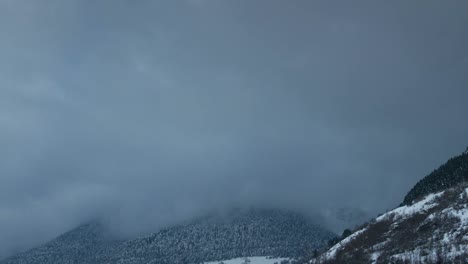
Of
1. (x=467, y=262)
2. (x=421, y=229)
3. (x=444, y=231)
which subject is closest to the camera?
(x=467, y=262)

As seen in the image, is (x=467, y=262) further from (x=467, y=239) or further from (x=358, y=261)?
(x=358, y=261)

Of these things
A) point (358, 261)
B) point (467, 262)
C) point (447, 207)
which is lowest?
point (467, 262)

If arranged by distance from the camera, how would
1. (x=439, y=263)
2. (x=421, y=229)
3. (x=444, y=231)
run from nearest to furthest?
(x=439, y=263)
(x=444, y=231)
(x=421, y=229)

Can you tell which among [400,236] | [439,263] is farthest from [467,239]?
[400,236]

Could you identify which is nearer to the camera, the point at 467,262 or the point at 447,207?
the point at 467,262

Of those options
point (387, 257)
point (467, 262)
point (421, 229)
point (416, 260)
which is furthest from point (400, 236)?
point (467, 262)

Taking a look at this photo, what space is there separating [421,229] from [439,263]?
1672 inches

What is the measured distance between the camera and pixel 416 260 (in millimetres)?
158375

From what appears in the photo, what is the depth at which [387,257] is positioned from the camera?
176m

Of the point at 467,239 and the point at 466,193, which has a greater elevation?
the point at 466,193

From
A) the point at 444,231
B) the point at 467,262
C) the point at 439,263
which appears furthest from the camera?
the point at 444,231

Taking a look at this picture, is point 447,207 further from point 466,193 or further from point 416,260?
point 416,260

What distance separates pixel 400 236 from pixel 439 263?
4977cm

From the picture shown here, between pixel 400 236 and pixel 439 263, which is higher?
pixel 400 236
